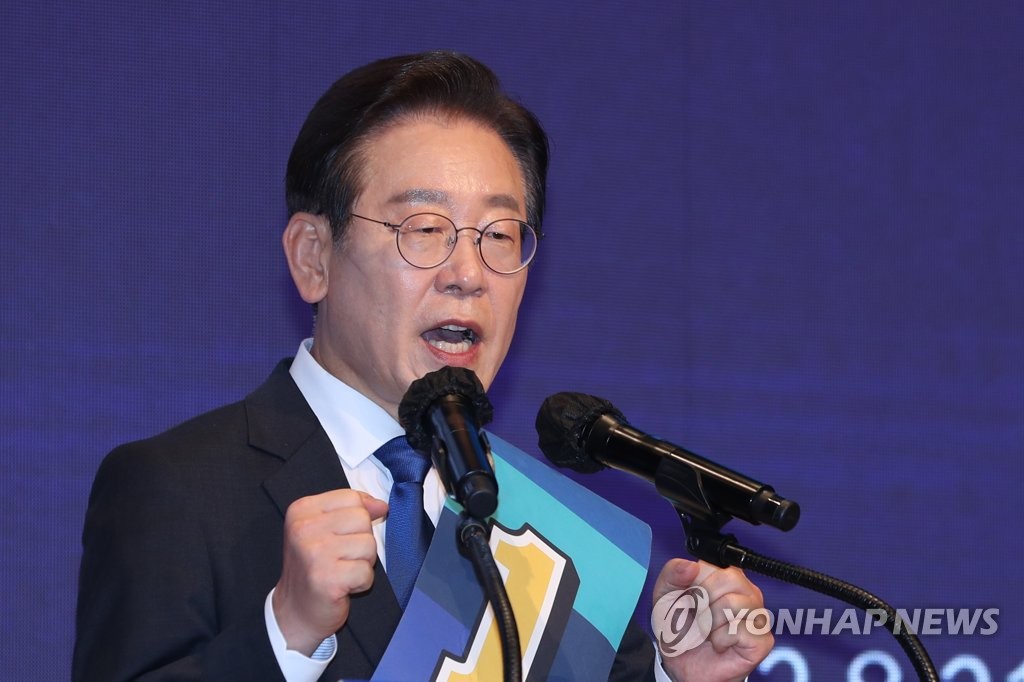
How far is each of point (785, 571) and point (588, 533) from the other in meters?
0.42

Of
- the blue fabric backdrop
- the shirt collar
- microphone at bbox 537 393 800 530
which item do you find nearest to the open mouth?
the shirt collar

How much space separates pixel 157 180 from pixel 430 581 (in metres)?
1.08

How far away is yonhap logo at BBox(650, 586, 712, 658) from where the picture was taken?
1.47 meters

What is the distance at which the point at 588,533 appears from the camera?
1557mm

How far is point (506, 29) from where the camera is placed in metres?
2.38

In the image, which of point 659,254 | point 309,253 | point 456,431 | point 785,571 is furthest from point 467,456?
point 659,254

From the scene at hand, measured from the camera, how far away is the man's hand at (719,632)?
144 centimetres

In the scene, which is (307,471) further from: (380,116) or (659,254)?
(659,254)

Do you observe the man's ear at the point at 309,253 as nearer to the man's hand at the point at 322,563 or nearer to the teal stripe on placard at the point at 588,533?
the teal stripe on placard at the point at 588,533

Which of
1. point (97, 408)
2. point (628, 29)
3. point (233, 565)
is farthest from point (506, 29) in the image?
point (233, 565)

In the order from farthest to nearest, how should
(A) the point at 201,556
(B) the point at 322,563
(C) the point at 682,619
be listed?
1. (C) the point at 682,619
2. (A) the point at 201,556
3. (B) the point at 322,563

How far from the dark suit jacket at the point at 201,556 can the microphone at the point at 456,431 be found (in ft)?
0.85

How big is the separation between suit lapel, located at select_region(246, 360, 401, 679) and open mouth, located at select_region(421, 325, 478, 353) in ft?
0.58

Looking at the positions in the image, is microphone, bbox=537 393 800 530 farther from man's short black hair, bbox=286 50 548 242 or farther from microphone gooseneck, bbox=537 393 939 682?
man's short black hair, bbox=286 50 548 242
